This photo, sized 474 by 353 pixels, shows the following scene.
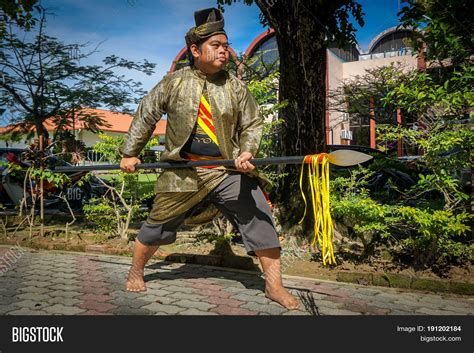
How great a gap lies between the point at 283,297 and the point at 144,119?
1.81 meters

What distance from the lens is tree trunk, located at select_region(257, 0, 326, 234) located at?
4965 millimetres

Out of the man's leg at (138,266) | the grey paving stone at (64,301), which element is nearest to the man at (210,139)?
the man's leg at (138,266)

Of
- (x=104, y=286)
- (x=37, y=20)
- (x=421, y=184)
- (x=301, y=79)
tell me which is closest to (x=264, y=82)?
(x=301, y=79)

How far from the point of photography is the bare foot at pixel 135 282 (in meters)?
3.65

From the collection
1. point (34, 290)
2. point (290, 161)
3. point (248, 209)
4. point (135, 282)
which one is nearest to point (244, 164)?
point (290, 161)

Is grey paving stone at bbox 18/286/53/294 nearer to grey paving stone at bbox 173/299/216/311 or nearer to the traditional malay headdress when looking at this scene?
grey paving stone at bbox 173/299/216/311

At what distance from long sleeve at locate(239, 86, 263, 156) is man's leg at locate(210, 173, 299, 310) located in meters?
0.27

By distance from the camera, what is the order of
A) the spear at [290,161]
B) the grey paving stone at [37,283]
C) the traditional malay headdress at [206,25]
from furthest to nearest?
the grey paving stone at [37,283] → the traditional malay headdress at [206,25] → the spear at [290,161]

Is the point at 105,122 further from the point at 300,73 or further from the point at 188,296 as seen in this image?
the point at 188,296

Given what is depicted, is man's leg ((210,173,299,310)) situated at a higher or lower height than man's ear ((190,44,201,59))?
lower

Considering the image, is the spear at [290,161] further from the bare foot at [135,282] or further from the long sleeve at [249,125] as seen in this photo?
the bare foot at [135,282]

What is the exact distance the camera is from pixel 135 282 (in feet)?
12.0

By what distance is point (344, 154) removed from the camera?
101 inches

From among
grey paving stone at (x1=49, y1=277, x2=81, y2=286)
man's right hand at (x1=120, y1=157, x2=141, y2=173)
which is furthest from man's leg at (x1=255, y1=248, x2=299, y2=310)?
grey paving stone at (x1=49, y1=277, x2=81, y2=286)
